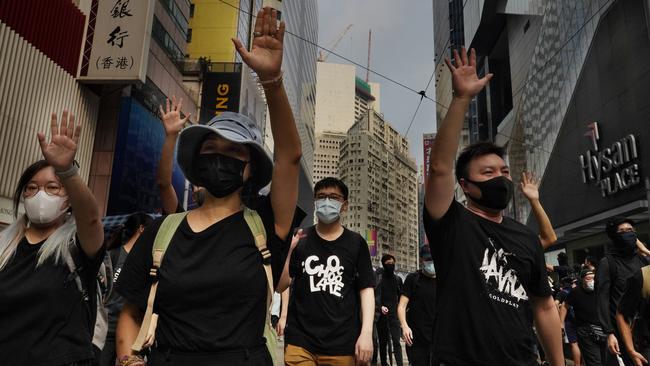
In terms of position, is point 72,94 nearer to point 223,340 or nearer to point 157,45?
point 157,45

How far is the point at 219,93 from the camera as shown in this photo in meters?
28.0

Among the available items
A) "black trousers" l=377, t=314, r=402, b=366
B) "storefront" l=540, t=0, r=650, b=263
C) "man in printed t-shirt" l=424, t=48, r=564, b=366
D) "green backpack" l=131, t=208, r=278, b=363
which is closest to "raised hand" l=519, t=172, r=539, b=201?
"man in printed t-shirt" l=424, t=48, r=564, b=366

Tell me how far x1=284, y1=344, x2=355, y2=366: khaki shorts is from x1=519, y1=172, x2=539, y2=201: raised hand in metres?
2.00

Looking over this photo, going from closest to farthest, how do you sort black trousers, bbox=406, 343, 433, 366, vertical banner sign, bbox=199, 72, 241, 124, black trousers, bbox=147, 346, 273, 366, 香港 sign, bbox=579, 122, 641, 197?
black trousers, bbox=147, 346, 273, 366 → black trousers, bbox=406, 343, 433, 366 → 香港 sign, bbox=579, 122, 641, 197 → vertical banner sign, bbox=199, 72, 241, 124

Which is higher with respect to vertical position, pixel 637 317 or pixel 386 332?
pixel 637 317

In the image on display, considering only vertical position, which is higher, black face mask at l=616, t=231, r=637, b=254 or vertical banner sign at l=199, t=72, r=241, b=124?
vertical banner sign at l=199, t=72, r=241, b=124

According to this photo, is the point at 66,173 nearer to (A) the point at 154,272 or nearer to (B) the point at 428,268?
(A) the point at 154,272

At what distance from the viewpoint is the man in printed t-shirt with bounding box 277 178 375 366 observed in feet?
12.2

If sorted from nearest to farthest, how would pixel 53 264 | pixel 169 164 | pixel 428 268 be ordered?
1. pixel 53 264
2. pixel 169 164
3. pixel 428 268

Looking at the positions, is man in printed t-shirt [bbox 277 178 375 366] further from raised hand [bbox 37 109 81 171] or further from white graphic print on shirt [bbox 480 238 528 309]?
raised hand [bbox 37 109 81 171]

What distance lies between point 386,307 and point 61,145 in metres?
8.38

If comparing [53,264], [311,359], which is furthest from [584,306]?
[53,264]

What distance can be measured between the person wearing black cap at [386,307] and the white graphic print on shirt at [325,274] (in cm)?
587

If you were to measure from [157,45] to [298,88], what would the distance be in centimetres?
5713
